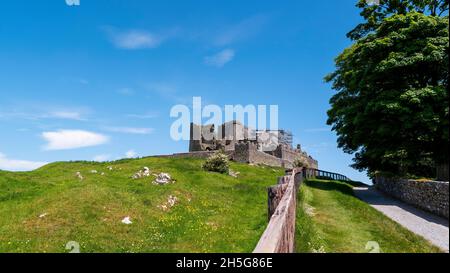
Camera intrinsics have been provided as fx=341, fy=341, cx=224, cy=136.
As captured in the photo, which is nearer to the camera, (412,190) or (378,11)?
(412,190)

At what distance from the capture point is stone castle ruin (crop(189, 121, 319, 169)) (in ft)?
250

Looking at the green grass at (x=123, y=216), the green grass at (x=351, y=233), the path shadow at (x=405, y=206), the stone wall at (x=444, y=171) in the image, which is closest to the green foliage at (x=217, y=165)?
the green grass at (x=123, y=216)

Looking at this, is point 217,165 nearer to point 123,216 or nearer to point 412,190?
point 123,216

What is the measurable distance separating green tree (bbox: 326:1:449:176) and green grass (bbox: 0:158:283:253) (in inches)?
298

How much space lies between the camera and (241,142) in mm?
80312

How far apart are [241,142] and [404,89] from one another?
73.1 meters

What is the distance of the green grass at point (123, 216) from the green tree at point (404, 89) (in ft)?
24.8

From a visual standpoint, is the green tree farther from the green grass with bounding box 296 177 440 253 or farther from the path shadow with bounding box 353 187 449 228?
the green grass with bounding box 296 177 440 253

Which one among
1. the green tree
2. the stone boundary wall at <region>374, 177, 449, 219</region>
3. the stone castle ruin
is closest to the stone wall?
the green tree

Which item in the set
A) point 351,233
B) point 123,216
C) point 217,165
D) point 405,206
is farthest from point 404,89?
point 217,165

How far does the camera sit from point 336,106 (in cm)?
3428

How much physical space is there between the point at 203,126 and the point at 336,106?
5634 centimetres

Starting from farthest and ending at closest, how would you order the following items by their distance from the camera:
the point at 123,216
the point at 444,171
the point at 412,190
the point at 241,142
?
the point at 241,142, the point at 123,216, the point at 412,190, the point at 444,171
